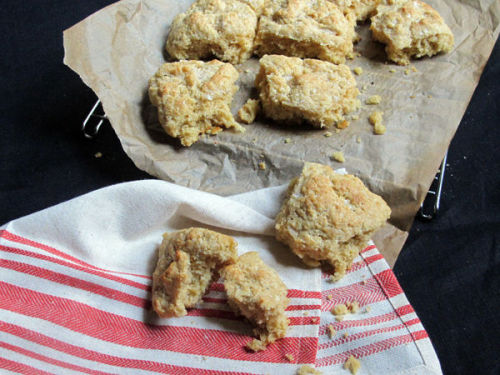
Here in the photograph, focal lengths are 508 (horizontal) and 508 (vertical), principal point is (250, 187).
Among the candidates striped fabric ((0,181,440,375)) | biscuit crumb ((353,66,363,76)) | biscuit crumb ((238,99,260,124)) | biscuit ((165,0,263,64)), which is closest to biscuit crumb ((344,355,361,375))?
striped fabric ((0,181,440,375))

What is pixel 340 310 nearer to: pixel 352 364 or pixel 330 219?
pixel 352 364

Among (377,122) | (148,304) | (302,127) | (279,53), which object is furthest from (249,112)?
(148,304)

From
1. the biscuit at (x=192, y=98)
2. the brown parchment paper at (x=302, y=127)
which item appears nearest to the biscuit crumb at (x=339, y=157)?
the brown parchment paper at (x=302, y=127)

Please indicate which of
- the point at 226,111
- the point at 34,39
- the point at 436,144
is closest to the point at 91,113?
the point at 226,111

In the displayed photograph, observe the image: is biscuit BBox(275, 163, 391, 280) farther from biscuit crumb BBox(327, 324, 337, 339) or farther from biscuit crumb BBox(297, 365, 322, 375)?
biscuit crumb BBox(297, 365, 322, 375)

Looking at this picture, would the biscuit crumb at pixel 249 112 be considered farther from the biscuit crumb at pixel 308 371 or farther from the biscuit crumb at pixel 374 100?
the biscuit crumb at pixel 308 371

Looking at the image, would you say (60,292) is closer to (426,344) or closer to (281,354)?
(281,354)
